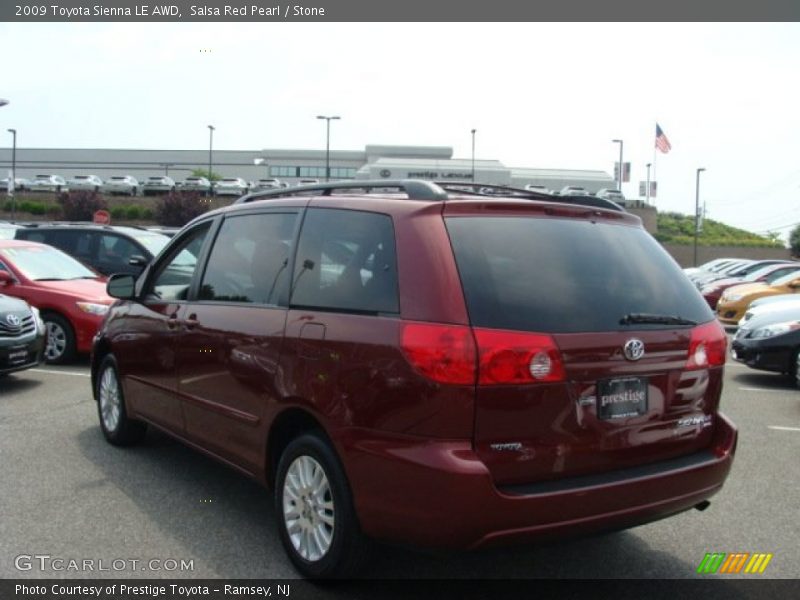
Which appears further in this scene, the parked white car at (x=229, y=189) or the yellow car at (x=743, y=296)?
the parked white car at (x=229, y=189)

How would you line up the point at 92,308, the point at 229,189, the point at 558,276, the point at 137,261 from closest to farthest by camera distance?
the point at 558,276 → the point at 92,308 → the point at 137,261 → the point at 229,189

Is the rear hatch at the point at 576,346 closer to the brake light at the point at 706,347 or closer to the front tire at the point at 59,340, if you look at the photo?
the brake light at the point at 706,347

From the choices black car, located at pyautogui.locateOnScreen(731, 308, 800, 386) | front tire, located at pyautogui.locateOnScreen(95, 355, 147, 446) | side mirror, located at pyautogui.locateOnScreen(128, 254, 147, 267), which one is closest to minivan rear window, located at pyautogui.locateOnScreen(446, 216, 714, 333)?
front tire, located at pyautogui.locateOnScreen(95, 355, 147, 446)

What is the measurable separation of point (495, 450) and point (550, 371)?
1.30ft

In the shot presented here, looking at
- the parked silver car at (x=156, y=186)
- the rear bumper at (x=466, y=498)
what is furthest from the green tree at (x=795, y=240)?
the rear bumper at (x=466, y=498)

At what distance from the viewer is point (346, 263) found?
3.71 meters

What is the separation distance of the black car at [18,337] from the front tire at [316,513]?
5261 millimetres

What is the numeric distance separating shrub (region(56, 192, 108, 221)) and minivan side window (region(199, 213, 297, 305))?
46.4 m

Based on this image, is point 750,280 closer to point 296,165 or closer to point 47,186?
point 47,186

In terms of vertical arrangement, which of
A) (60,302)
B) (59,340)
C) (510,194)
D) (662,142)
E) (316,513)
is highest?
(662,142)

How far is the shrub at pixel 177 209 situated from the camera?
46000 millimetres

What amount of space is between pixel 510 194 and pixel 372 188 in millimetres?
764

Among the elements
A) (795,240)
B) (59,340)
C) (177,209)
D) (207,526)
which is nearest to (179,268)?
(207,526)

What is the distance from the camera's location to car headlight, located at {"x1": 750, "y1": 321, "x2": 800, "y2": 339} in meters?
9.41
